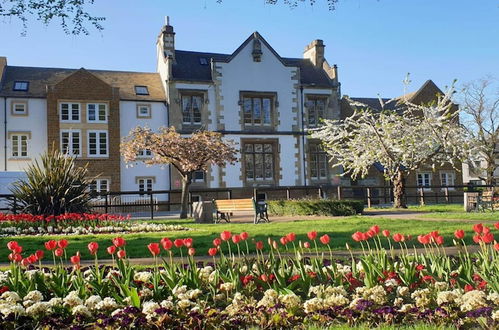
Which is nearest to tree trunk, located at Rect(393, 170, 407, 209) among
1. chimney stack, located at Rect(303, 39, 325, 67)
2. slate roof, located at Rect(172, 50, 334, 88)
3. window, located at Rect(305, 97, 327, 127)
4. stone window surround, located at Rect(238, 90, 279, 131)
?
stone window surround, located at Rect(238, 90, 279, 131)

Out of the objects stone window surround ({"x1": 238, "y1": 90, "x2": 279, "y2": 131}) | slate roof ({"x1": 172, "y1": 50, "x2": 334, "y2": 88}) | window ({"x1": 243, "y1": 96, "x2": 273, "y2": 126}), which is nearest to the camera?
slate roof ({"x1": 172, "y1": 50, "x2": 334, "y2": 88})

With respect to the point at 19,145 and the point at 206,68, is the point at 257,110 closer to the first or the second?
the point at 206,68

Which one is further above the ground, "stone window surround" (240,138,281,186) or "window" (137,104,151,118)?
"window" (137,104,151,118)

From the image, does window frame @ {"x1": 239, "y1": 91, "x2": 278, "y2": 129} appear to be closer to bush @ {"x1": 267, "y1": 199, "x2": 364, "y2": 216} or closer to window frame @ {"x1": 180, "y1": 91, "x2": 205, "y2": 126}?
window frame @ {"x1": 180, "y1": 91, "x2": 205, "y2": 126}

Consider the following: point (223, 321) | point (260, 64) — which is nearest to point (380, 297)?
point (223, 321)

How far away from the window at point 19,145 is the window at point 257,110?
1413 cm

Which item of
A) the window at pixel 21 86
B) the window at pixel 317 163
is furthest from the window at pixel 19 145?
the window at pixel 317 163

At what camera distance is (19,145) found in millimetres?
30906

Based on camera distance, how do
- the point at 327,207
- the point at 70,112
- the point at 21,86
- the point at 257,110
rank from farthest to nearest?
the point at 257,110, the point at 21,86, the point at 70,112, the point at 327,207

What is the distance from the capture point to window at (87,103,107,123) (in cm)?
3206

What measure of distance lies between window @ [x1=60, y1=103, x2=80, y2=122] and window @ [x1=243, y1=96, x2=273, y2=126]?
36.0 feet

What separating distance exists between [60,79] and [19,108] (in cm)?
375

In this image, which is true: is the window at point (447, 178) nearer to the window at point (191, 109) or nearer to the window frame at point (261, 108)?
the window frame at point (261, 108)

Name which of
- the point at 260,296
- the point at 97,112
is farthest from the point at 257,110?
the point at 260,296
